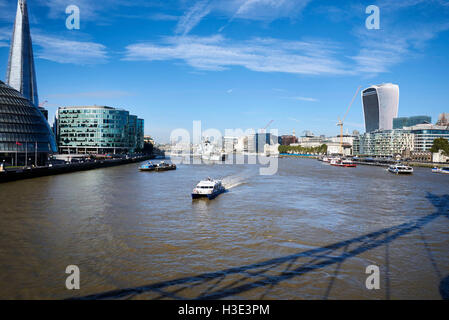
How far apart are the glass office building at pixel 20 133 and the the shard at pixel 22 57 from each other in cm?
6252

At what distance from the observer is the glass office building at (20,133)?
2840 inches

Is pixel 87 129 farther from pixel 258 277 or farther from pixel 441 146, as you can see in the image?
pixel 258 277

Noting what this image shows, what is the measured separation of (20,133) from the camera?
7469 cm

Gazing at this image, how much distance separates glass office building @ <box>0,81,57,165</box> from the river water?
4183 cm

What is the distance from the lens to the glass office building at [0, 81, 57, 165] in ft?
237

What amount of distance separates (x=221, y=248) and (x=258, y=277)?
4.66 m

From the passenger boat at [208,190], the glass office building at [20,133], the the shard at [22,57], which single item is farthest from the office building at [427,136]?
the the shard at [22,57]

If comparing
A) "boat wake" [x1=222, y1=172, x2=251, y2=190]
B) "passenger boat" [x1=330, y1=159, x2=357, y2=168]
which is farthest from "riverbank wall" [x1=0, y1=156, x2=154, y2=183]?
"passenger boat" [x1=330, y1=159, x2=357, y2=168]

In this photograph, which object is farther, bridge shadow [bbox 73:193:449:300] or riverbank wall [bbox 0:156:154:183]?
riverbank wall [bbox 0:156:154:183]

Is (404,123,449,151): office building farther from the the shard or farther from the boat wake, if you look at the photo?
the the shard

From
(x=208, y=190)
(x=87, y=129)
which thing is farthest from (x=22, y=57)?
(x=208, y=190)

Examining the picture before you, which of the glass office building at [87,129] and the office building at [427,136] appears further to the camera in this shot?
the office building at [427,136]

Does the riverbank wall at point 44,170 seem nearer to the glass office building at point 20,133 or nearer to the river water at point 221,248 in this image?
the glass office building at point 20,133

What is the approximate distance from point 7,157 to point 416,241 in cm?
7802
